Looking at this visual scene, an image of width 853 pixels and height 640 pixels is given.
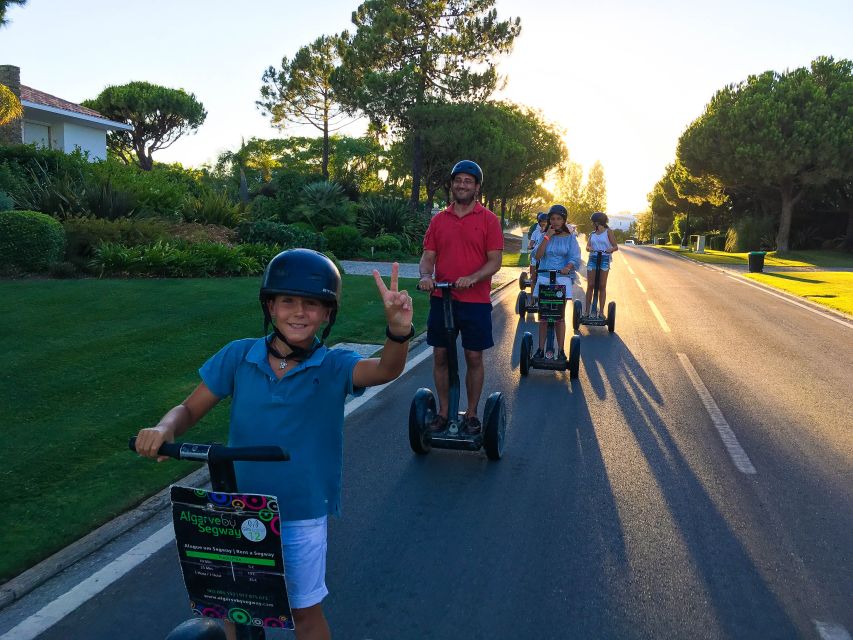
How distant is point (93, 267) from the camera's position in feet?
46.5

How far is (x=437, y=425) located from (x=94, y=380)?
3.86m

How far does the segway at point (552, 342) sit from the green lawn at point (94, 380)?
8.83 feet

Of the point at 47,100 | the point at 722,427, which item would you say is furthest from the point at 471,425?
the point at 47,100

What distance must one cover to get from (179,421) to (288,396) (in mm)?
397

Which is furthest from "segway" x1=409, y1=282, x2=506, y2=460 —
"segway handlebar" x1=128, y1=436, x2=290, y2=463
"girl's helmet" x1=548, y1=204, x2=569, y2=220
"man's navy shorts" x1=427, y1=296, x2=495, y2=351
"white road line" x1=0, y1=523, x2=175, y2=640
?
"girl's helmet" x1=548, y1=204, x2=569, y2=220

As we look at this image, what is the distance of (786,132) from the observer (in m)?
44.4

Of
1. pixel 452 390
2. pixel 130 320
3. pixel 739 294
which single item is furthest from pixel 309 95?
pixel 452 390

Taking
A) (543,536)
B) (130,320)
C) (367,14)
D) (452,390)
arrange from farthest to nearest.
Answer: (367,14) → (130,320) → (452,390) → (543,536)

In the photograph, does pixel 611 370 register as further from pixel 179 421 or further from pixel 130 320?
pixel 179 421

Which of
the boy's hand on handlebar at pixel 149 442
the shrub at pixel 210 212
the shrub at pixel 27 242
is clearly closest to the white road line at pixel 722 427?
the boy's hand on handlebar at pixel 149 442

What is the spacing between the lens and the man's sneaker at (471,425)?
5.86 metres

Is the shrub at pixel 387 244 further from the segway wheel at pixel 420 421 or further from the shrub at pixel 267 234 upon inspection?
the segway wheel at pixel 420 421

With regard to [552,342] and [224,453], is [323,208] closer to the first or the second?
[552,342]

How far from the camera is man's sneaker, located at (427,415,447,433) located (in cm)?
590
